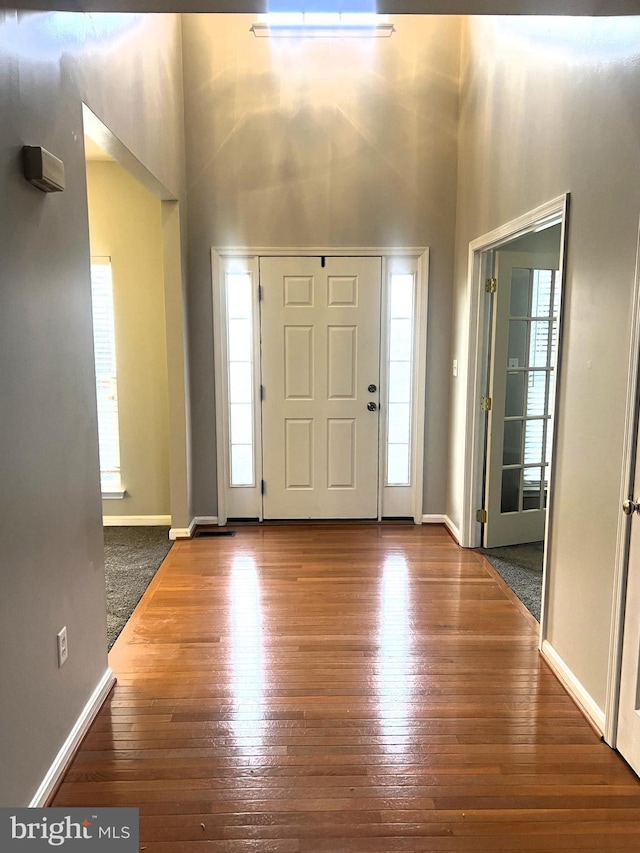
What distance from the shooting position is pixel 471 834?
68.6 inches

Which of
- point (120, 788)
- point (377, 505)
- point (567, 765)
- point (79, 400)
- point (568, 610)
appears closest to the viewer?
point (120, 788)

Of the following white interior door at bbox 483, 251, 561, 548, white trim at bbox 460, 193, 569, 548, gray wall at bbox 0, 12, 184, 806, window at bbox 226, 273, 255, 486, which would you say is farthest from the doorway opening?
white interior door at bbox 483, 251, 561, 548

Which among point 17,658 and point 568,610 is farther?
point 568,610

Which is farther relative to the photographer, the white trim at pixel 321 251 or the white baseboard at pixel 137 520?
the white baseboard at pixel 137 520

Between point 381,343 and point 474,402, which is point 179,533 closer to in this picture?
point 381,343

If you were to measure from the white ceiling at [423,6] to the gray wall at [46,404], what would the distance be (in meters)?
0.15

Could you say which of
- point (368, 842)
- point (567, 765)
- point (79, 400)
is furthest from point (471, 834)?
point (79, 400)

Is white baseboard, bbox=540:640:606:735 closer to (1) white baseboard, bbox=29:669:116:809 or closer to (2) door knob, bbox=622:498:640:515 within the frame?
(2) door knob, bbox=622:498:640:515

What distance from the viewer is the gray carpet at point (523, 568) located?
10.9 ft

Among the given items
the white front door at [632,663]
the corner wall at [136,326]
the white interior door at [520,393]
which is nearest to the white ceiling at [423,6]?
the white front door at [632,663]

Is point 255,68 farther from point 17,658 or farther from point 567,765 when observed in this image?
point 567,765

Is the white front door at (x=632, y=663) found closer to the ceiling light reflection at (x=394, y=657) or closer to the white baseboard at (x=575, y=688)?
the white baseboard at (x=575, y=688)

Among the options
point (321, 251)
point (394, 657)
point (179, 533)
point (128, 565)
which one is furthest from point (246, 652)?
point (321, 251)

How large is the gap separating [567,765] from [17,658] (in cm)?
180
